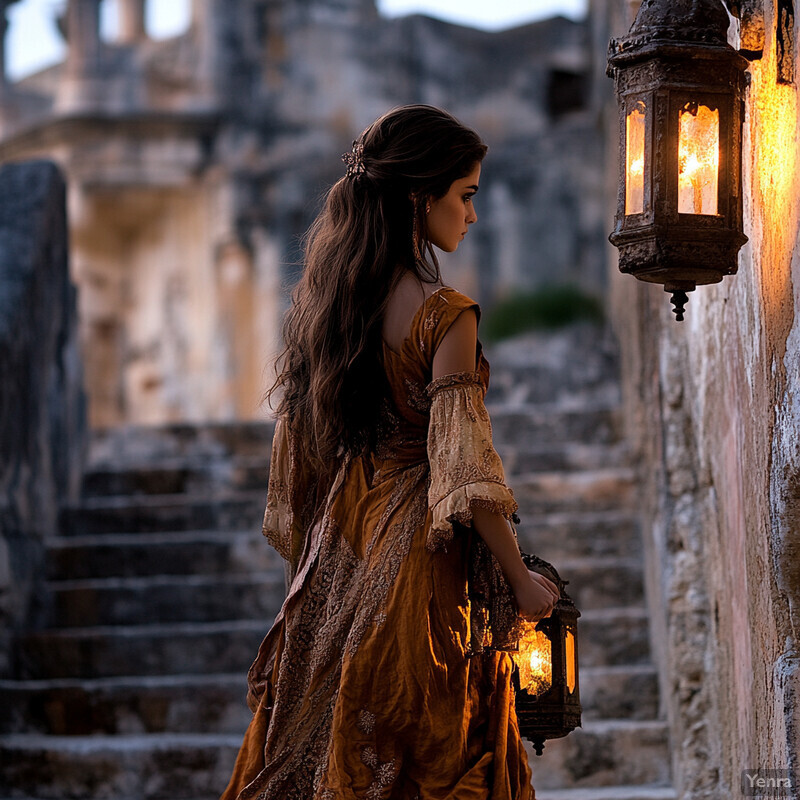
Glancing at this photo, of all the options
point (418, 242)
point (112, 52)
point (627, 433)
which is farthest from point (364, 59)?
point (418, 242)

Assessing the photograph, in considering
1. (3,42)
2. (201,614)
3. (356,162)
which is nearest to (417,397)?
(356,162)

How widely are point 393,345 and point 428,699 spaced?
0.70 m

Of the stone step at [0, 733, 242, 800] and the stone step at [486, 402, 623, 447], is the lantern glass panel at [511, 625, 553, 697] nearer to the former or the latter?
the stone step at [0, 733, 242, 800]

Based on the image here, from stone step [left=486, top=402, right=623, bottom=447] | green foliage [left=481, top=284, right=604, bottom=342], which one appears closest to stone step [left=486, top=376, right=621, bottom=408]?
stone step [left=486, top=402, right=623, bottom=447]

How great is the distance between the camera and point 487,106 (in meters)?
16.8

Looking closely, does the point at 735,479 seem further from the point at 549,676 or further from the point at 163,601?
the point at 163,601

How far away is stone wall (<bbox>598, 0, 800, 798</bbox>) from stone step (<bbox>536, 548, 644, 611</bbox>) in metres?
0.23

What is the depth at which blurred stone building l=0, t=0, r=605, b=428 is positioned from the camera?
14391mm

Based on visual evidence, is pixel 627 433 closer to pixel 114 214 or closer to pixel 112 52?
pixel 114 214

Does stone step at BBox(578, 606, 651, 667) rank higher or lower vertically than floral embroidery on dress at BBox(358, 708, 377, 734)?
lower

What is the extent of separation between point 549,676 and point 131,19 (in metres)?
16.9

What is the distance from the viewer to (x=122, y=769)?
14.8 ft

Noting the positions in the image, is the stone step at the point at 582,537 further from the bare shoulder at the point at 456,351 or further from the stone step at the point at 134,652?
the bare shoulder at the point at 456,351

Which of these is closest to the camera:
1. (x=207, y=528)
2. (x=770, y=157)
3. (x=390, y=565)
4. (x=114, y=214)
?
(x=770, y=157)
